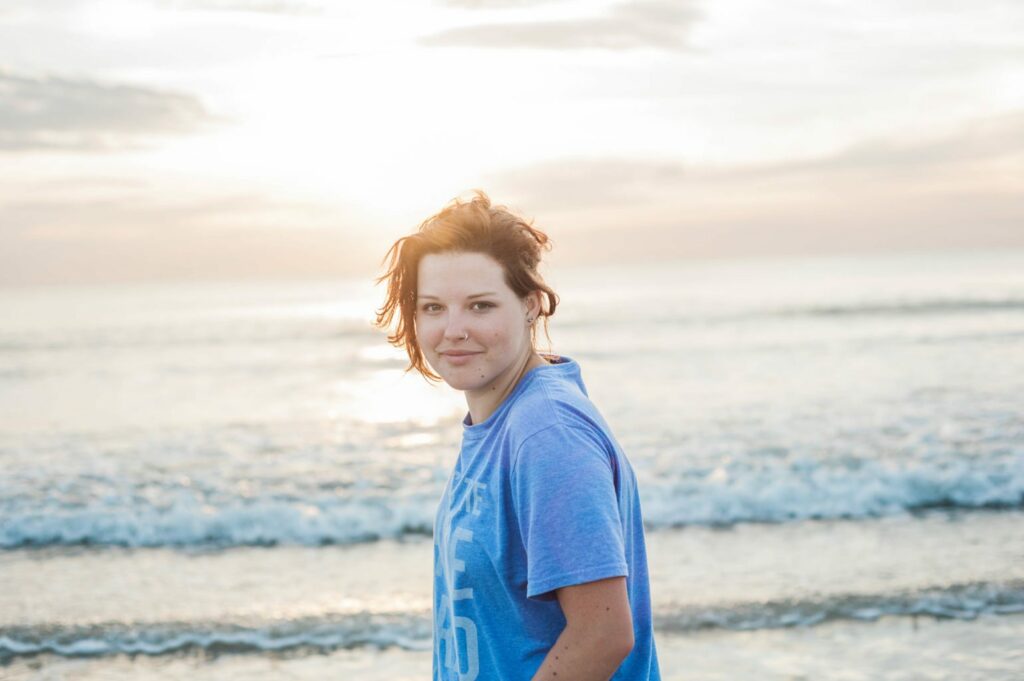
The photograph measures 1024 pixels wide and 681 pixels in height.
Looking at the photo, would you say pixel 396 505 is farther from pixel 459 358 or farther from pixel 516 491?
pixel 516 491

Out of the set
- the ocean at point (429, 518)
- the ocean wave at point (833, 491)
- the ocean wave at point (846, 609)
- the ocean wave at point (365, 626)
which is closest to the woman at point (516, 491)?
the ocean at point (429, 518)

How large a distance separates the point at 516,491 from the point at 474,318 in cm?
41

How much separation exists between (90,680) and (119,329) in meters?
34.7

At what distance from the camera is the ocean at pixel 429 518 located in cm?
598

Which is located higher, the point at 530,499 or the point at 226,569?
the point at 530,499

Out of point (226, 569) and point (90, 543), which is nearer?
point (226, 569)

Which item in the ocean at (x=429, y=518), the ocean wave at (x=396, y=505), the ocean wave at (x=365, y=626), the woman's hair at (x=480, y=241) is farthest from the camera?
the ocean wave at (x=396, y=505)

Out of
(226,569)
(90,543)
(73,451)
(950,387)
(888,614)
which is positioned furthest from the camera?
(950,387)

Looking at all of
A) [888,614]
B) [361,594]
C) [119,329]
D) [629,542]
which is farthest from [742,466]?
[119,329]

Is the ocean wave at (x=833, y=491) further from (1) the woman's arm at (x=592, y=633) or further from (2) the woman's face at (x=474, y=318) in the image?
(1) the woman's arm at (x=592, y=633)

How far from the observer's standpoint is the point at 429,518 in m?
9.55

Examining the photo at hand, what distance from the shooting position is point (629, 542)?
2.02m

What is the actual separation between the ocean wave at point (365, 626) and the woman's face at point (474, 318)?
4.40 metres

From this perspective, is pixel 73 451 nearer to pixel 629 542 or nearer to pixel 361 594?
pixel 361 594
